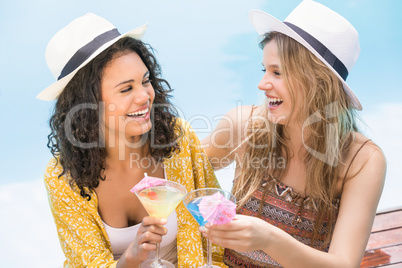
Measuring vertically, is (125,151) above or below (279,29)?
below

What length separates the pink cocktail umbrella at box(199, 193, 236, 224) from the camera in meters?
1.69

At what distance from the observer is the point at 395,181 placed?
21.4 ft

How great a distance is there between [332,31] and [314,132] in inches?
22.0

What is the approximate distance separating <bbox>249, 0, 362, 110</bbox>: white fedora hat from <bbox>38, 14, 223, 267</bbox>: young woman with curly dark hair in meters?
0.82

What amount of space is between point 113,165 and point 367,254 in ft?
7.30

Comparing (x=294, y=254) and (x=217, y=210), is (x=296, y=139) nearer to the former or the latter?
(x=294, y=254)

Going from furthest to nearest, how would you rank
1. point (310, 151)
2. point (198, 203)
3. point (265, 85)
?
point (310, 151) → point (265, 85) → point (198, 203)

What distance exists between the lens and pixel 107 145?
258 cm

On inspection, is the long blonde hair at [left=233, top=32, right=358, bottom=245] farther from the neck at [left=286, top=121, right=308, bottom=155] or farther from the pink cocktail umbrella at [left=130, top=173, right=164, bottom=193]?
the pink cocktail umbrella at [left=130, top=173, right=164, bottom=193]

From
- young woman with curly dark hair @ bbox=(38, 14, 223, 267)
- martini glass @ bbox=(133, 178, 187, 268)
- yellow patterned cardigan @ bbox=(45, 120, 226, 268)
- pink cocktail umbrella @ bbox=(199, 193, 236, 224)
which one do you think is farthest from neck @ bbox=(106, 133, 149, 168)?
pink cocktail umbrella @ bbox=(199, 193, 236, 224)

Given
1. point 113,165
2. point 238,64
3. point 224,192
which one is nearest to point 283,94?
point 224,192

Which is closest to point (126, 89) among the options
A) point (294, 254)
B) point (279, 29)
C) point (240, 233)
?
point (279, 29)

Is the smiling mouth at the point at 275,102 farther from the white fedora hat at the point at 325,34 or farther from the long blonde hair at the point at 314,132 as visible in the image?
the white fedora hat at the point at 325,34

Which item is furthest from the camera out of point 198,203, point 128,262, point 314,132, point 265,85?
point 314,132
